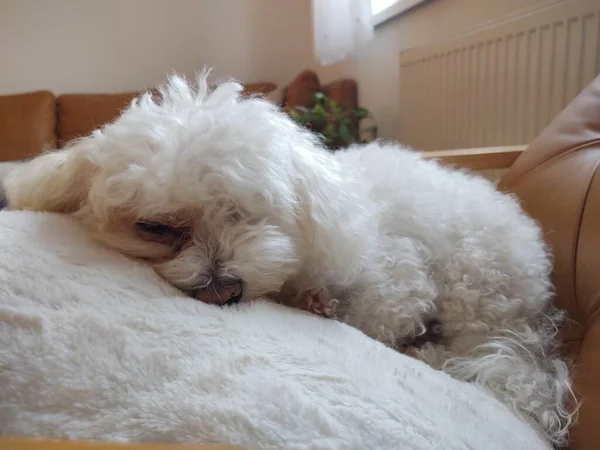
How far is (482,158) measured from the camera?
1513mm

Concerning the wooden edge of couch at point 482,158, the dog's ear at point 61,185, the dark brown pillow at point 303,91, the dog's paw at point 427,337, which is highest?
the dark brown pillow at point 303,91

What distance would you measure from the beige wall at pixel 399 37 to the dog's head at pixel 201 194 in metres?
1.17

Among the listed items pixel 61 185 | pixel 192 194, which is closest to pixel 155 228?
pixel 192 194

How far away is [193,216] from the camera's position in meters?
0.93

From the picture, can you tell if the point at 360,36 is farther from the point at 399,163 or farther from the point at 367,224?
the point at 367,224

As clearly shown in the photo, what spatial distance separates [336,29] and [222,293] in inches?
87.7

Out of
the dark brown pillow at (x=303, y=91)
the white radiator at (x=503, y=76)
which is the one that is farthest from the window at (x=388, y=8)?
the dark brown pillow at (x=303, y=91)

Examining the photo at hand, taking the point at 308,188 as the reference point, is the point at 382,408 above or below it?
below

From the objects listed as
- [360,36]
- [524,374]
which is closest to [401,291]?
[524,374]

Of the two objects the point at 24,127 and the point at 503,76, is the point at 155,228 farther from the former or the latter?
the point at 24,127

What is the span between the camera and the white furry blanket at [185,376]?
0.54 meters

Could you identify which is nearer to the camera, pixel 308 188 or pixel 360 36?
pixel 308 188

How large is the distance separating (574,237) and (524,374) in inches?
12.4

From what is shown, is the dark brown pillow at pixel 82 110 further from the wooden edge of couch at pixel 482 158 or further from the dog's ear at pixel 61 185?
the dog's ear at pixel 61 185
